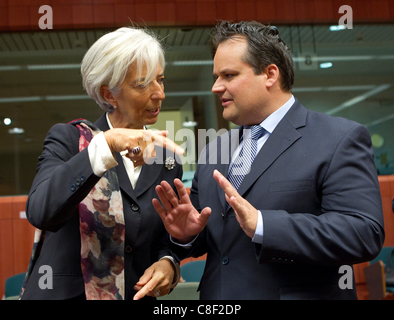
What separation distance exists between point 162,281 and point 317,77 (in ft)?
16.9

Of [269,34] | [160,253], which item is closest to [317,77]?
[269,34]

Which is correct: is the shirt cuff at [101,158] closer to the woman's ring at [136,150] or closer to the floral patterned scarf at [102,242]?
the woman's ring at [136,150]

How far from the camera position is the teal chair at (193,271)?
11.4 feet

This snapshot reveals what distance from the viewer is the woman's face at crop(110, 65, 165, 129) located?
1.51 metres

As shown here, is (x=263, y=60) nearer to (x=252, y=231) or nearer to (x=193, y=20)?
(x=252, y=231)

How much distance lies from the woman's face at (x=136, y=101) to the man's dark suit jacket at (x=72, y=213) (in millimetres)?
92

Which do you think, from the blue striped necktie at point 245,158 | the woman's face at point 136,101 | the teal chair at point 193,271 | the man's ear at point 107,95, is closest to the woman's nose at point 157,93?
the woman's face at point 136,101

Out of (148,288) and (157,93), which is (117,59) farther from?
(148,288)

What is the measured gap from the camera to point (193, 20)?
5.22 m

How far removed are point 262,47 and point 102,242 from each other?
0.97m

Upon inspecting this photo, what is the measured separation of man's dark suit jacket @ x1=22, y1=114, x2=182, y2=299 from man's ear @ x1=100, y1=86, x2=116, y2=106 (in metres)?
0.08

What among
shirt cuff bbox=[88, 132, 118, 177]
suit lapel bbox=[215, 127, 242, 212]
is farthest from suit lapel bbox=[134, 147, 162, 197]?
shirt cuff bbox=[88, 132, 118, 177]

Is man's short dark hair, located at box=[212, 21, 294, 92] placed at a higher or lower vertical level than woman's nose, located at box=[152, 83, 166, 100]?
higher

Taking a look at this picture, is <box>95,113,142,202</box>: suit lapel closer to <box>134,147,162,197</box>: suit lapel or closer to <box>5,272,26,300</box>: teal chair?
<box>134,147,162,197</box>: suit lapel
